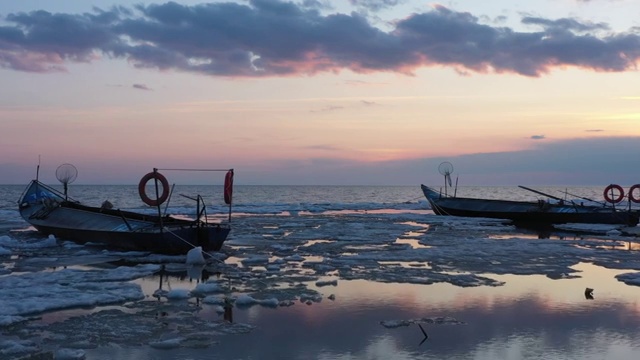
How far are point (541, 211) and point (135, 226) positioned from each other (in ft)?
90.7

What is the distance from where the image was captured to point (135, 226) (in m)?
22.2

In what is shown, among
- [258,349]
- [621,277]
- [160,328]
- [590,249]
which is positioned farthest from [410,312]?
[590,249]

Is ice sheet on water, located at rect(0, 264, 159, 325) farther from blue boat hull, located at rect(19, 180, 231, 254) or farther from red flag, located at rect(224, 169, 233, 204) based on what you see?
red flag, located at rect(224, 169, 233, 204)

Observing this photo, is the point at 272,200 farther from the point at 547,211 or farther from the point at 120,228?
the point at 120,228

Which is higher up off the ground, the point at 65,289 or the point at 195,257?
the point at 195,257

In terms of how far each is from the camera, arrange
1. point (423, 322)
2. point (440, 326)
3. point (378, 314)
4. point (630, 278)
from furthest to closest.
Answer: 1. point (630, 278)
2. point (378, 314)
3. point (423, 322)
4. point (440, 326)

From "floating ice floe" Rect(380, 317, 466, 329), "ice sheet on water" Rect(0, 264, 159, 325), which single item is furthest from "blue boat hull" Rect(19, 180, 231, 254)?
"floating ice floe" Rect(380, 317, 466, 329)

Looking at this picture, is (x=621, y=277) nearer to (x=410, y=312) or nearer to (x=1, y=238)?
(x=410, y=312)

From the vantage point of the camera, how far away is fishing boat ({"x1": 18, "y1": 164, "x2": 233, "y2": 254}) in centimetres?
1883

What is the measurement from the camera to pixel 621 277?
15.0m

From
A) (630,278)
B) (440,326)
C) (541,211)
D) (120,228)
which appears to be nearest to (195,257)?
(120,228)

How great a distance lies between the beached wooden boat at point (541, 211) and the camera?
36.3 metres

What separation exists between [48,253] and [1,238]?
16.3 feet

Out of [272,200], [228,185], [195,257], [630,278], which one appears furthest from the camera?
[272,200]
